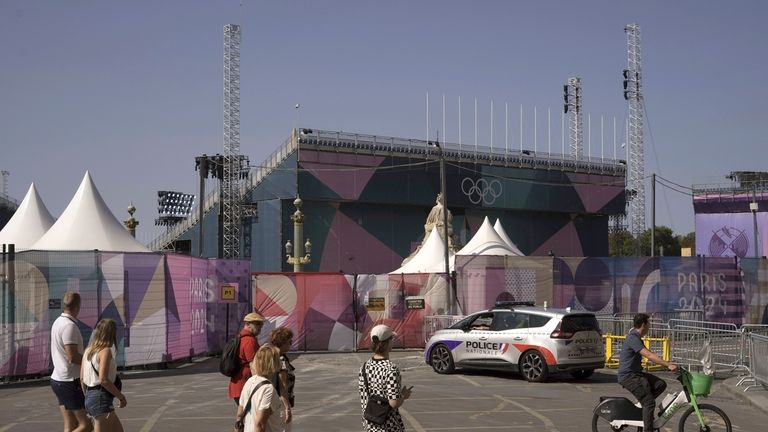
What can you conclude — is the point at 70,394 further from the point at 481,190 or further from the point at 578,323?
the point at 481,190

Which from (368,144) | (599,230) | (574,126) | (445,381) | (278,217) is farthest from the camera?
(574,126)

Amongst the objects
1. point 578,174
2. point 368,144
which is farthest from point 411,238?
point 578,174

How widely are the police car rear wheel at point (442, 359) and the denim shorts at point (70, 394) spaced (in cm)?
1219

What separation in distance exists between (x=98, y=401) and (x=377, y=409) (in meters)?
3.02

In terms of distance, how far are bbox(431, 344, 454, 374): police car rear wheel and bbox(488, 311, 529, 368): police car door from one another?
1162 mm

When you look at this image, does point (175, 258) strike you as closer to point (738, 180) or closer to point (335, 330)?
point (335, 330)

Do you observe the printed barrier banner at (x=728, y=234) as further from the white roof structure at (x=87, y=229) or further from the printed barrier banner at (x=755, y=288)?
the white roof structure at (x=87, y=229)

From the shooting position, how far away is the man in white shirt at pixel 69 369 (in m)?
9.79

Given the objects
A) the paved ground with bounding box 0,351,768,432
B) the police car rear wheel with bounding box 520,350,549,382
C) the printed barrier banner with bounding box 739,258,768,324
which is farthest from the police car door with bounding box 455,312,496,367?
the printed barrier banner with bounding box 739,258,768,324

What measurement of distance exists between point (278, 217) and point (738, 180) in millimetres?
41112

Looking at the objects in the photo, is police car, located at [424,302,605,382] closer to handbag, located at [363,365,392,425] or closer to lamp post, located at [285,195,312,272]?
handbag, located at [363,365,392,425]

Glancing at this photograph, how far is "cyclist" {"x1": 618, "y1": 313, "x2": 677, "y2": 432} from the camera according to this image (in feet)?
35.8

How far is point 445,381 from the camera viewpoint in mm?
19766

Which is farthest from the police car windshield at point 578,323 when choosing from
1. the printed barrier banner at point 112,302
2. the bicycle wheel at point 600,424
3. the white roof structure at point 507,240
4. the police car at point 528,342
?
the white roof structure at point 507,240
